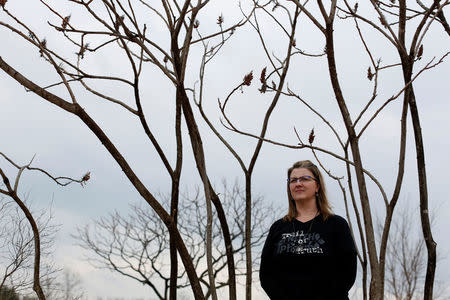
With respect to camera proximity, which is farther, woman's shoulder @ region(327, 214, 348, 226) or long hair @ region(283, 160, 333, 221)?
long hair @ region(283, 160, 333, 221)

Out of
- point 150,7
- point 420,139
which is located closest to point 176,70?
point 150,7

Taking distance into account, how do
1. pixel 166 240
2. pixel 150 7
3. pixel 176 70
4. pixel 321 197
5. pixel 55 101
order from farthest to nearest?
pixel 166 240 < pixel 150 7 < pixel 321 197 < pixel 176 70 < pixel 55 101

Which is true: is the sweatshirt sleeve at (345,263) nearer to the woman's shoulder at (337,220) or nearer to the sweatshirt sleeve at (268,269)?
the woman's shoulder at (337,220)

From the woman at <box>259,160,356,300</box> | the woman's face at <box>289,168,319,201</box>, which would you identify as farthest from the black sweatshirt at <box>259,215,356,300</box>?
the woman's face at <box>289,168,319,201</box>

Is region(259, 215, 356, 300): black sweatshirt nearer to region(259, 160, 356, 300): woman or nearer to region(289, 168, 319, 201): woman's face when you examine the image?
region(259, 160, 356, 300): woman

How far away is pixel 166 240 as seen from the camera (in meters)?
19.2

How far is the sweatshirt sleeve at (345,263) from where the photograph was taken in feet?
9.01

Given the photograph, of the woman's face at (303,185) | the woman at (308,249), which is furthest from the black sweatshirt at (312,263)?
the woman's face at (303,185)

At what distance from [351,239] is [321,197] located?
31 centimetres

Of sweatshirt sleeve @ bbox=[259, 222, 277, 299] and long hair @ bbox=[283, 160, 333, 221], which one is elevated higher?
long hair @ bbox=[283, 160, 333, 221]

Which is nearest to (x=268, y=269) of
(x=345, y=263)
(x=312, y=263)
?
(x=312, y=263)

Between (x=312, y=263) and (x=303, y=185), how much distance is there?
408 mm

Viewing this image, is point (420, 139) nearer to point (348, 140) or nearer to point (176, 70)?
point (348, 140)

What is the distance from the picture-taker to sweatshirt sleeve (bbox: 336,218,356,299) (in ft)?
9.01
